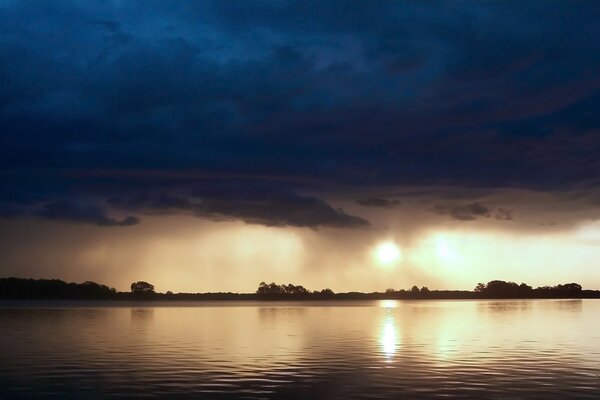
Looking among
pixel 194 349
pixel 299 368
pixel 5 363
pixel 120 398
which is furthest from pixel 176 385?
pixel 194 349

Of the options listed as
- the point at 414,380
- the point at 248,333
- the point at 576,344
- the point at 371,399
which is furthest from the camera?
the point at 248,333

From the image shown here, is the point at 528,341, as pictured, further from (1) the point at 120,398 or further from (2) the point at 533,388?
(1) the point at 120,398

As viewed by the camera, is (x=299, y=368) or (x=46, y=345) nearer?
(x=299, y=368)

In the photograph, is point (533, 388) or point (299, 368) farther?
point (299, 368)

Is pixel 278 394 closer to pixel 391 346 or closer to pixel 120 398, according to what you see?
pixel 120 398

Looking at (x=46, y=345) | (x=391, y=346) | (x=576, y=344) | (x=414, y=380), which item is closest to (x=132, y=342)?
(x=46, y=345)

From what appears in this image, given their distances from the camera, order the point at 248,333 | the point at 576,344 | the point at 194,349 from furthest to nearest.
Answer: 1. the point at 248,333
2. the point at 576,344
3. the point at 194,349

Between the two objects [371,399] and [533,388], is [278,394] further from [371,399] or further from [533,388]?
[533,388]

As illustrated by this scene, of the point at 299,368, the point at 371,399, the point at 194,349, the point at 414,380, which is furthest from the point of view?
the point at 194,349

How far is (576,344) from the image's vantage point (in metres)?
81.5

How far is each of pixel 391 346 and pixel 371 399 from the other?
3800cm

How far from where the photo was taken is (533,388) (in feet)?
153

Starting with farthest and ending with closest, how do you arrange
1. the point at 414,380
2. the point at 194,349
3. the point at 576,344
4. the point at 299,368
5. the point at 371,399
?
the point at 576,344
the point at 194,349
the point at 299,368
the point at 414,380
the point at 371,399

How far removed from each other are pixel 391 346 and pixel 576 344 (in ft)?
69.4
